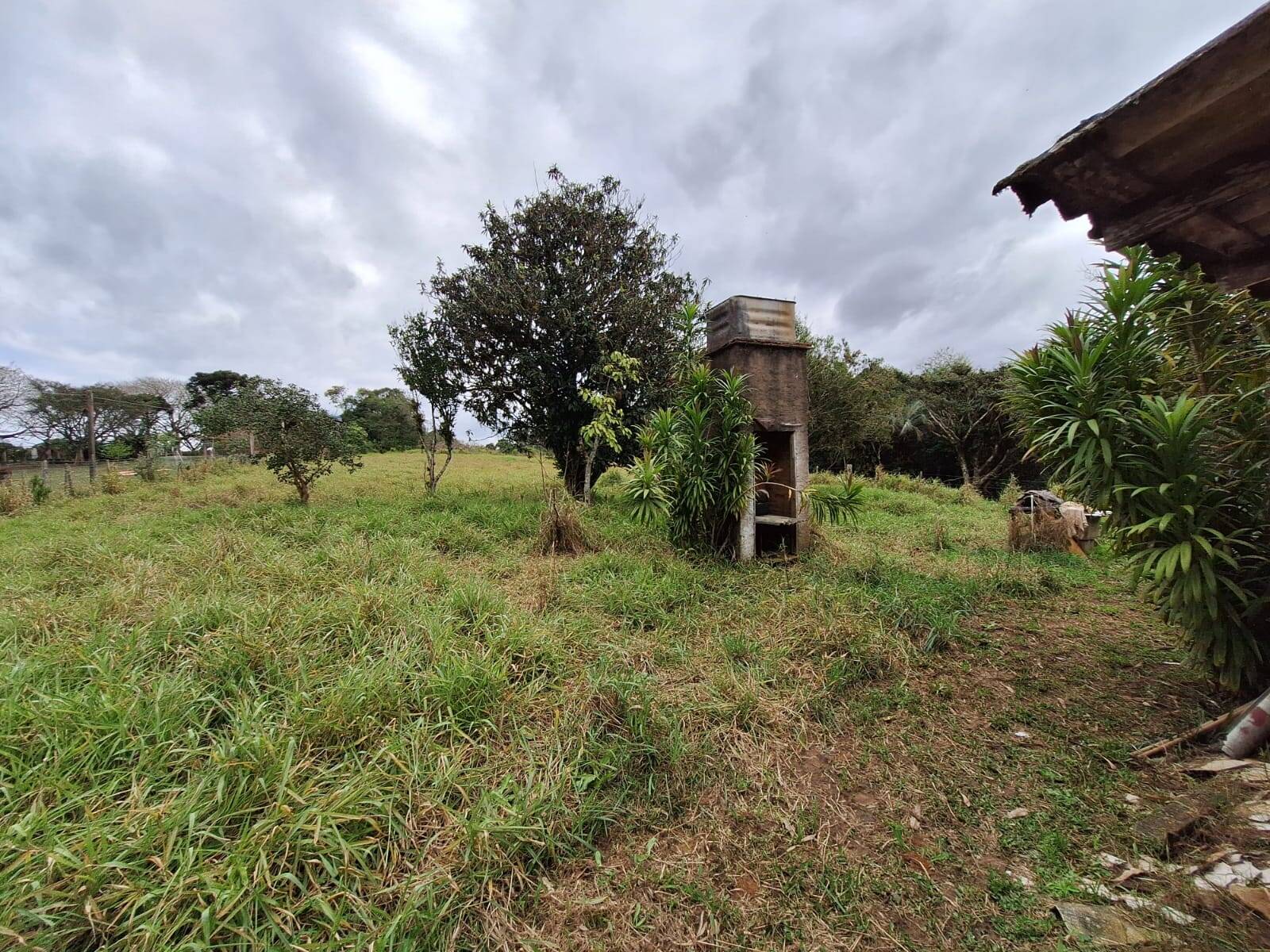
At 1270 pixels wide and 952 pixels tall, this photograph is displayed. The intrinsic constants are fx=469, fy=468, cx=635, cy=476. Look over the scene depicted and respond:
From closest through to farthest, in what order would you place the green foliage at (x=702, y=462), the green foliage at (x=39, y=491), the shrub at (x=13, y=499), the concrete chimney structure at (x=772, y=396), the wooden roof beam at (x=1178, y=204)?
1. the wooden roof beam at (x=1178, y=204)
2. the green foliage at (x=702, y=462)
3. the concrete chimney structure at (x=772, y=396)
4. the shrub at (x=13, y=499)
5. the green foliage at (x=39, y=491)

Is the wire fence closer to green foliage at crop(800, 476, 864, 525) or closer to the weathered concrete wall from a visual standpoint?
the weathered concrete wall

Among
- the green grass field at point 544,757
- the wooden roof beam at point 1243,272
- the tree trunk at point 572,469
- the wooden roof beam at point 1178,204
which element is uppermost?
the wooden roof beam at point 1178,204

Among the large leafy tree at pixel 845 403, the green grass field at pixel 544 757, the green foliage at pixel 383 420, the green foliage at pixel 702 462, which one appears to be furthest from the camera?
the green foliage at pixel 383 420

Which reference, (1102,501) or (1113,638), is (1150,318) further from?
(1113,638)

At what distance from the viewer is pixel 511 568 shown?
445 cm

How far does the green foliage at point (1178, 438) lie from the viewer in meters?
2.31

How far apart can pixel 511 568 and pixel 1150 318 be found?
4740mm

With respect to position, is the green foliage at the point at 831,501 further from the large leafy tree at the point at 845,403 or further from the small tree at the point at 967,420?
the small tree at the point at 967,420

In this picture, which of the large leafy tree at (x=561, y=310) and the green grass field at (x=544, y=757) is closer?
the green grass field at (x=544, y=757)

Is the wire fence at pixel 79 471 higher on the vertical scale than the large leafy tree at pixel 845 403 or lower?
lower

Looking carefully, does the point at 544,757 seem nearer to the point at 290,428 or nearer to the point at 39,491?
the point at 290,428

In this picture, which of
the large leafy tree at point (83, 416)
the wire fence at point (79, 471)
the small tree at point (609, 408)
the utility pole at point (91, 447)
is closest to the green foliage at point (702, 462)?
the small tree at point (609, 408)

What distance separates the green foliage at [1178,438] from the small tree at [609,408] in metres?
4.78

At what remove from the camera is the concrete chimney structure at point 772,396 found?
16.3 feet
